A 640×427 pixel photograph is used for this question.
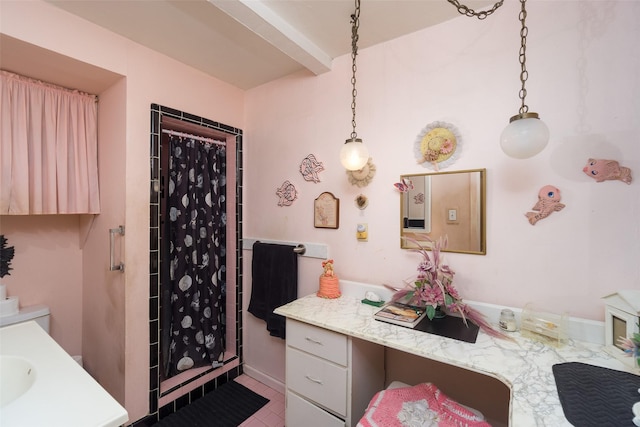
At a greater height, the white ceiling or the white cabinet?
the white ceiling

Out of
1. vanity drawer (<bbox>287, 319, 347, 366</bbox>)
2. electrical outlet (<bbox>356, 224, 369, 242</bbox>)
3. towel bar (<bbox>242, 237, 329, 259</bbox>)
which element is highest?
electrical outlet (<bbox>356, 224, 369, 242</bbox>)

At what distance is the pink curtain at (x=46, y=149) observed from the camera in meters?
1.59

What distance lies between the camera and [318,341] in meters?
1.39

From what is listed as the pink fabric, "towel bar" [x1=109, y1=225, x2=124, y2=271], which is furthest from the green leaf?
"towel bar" [x1=109, y1=225, x2=124, y2=271]

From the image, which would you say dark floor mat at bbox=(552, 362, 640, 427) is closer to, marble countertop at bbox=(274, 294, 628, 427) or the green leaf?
marble countertop at bbox=(274, 294, 628, 427)

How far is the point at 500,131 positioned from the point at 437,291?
881 millimetres

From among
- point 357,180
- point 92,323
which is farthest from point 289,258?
point 92,323

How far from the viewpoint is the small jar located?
1291 millimetres

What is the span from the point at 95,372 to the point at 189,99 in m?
2.14

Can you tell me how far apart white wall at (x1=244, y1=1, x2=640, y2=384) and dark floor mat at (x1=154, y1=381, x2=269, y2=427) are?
1059 mm

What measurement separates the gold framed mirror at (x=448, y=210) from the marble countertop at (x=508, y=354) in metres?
0.47

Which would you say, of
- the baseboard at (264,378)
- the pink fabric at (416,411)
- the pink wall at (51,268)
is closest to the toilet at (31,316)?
the pink wall at (51,268)

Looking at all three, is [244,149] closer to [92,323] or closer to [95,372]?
[92,323]

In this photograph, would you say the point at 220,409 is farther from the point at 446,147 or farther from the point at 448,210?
the point at 446,147
